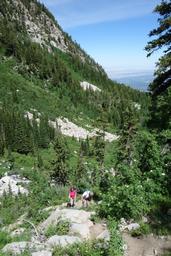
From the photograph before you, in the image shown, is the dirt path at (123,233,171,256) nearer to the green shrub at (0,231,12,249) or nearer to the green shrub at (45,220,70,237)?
the green shrub at (45,220,70,237)

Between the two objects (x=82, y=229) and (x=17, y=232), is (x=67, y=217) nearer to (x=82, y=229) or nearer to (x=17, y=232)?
(x=82, y=229)

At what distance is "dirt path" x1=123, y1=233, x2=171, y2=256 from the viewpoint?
1405cm

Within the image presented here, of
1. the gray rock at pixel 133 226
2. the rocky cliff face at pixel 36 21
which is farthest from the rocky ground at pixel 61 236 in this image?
the rocky cliff face at pixel 36 21

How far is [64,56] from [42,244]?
516ft

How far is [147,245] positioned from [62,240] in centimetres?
328

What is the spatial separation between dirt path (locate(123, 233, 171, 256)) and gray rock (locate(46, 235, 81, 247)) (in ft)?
6.53

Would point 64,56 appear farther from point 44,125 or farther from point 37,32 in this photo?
point 44,125

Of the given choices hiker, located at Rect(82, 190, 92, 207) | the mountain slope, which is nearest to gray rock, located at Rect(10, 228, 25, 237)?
hiker, located at Rect(82, 190, 92, 207)

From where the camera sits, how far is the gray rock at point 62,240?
14.6 meters

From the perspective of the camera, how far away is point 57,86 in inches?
5172

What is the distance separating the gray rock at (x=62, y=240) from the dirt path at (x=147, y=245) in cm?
199

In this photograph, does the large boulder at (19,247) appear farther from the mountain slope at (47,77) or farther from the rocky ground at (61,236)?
the mountain slope at (47,77)

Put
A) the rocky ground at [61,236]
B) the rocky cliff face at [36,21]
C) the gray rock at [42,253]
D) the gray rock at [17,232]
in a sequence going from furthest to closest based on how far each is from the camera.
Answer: the rocky cliff face at [36,21], the gray rock at [17,232], the rocky ground at [61,236], the gray rock at [42,253]

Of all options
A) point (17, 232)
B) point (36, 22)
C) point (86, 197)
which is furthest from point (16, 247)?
point (36, 22)
